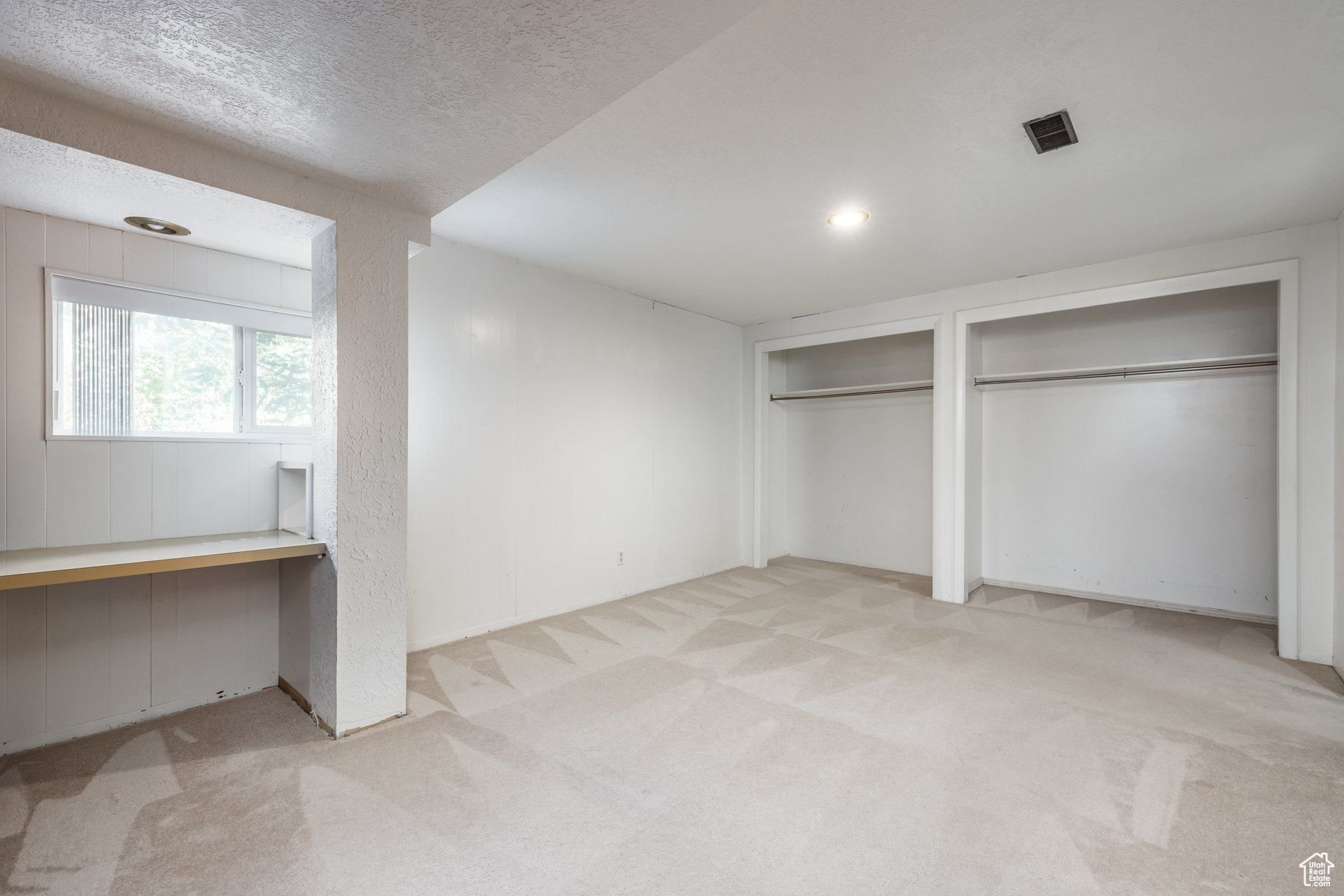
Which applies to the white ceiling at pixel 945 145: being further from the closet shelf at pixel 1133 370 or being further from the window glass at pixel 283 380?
the window glass at pixel 283 380

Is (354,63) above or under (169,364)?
above

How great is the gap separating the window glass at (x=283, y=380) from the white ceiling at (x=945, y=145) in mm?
1155

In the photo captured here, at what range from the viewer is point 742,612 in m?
4.41

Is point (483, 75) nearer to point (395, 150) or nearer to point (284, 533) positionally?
point (395, 150)

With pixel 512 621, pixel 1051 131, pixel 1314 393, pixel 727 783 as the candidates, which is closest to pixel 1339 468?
pixel 1314 393

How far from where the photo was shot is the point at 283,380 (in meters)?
3.16

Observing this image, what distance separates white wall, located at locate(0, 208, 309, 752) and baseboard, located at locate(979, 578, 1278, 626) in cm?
574

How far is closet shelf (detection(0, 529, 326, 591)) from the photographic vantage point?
78.0 inches

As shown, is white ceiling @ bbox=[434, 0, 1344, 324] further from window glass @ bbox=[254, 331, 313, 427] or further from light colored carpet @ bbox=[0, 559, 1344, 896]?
light colored carpet @ bbox=[0, 559, 1344, 896]

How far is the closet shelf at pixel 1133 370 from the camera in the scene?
3.99 meters

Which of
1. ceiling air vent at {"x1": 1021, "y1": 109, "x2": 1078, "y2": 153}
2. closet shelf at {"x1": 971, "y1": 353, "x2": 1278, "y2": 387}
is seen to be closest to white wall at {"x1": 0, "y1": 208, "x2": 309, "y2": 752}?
ceiling air vent at {"x1": 1021, "y1": 109, "x2": 1078, "y2": 153}

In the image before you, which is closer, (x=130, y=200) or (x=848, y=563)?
(x=130, y=200)

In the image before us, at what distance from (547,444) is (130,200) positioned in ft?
8.39

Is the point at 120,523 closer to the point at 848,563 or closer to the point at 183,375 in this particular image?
the point at 183,375
